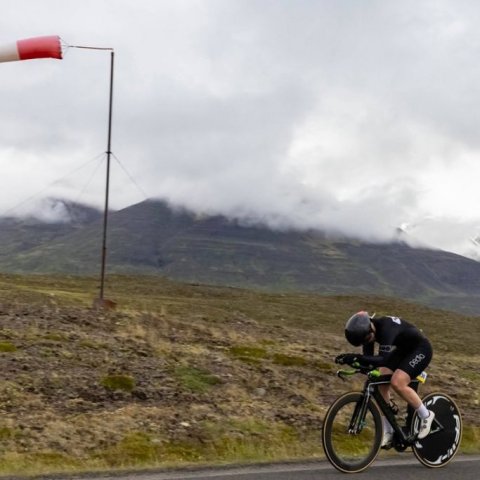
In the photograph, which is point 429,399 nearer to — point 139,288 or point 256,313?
point 256,313

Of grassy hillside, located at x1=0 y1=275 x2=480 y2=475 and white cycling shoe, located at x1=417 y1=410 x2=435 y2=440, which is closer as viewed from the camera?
white cycling shoe, located at x1=417 y1=410 x2=435 y2=440

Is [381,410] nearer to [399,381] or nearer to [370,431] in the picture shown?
[370,431]

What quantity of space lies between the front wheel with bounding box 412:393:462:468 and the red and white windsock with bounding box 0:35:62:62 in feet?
25.3

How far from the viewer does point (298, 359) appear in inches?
826

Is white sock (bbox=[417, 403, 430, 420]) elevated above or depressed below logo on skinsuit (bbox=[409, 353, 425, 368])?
below

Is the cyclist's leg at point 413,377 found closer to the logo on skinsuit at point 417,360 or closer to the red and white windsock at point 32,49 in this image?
the logo on skinsuit at point 417,360

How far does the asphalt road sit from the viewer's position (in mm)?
9570

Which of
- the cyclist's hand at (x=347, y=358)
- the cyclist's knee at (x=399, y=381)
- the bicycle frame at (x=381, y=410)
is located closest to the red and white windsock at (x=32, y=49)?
the cyclist's hand at (x=347, y=358)

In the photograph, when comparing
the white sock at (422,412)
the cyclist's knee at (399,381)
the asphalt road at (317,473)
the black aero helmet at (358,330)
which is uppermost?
the black aero helmet at (358,330)

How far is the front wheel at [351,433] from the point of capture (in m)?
9.89

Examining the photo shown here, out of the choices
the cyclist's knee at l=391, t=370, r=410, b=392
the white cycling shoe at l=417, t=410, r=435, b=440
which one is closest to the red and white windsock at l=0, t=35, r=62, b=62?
the cyclist's knee at l=391, t=370, r=410, b=392

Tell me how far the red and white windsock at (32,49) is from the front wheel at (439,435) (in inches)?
304

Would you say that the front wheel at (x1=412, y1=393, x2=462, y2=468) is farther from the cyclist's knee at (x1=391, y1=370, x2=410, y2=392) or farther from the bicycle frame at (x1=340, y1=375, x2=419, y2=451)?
the cyclist's knee at (x1=391, y1=370, x2=410, y2=392)

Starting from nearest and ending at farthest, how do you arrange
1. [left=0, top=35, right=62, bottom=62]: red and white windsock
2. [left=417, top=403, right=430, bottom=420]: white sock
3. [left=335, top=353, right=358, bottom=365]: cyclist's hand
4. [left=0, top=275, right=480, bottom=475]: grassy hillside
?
[left=0, top=35, right=62, bottom=62]: red and white windsock, [left=335, top=353, right=358, bottom=365]: cyclist's hand, [left=417, top=403, right=430, bottom=420]: white sock, [left=0, top=275, right=480, bottom=475]: grassy hillside
